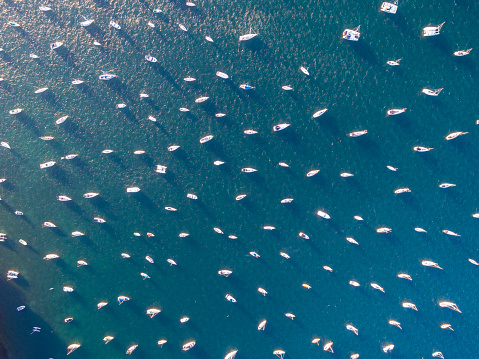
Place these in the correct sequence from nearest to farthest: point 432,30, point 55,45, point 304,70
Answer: point 432,30 → point 304,70 → point 55,45

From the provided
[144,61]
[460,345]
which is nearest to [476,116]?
[460,345]

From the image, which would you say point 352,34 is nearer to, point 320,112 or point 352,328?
point 320,112

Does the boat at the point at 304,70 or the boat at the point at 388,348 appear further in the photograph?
the boat at the point at 388,348

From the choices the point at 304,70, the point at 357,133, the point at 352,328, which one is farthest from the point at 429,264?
the point at 304,70

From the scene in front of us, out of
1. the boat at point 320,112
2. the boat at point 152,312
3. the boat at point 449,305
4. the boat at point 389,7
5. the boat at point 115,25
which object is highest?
the boat at point 115,25

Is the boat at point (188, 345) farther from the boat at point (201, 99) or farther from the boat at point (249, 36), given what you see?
the boat at point (249, 36)

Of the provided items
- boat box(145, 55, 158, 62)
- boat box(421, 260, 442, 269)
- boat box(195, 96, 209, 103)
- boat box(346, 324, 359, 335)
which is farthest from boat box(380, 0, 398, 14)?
boat box(346, 324, 359, 335)

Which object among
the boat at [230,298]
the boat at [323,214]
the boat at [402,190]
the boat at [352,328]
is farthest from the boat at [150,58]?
the boat at [352,328]

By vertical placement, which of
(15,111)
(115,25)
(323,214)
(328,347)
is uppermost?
(115,25)

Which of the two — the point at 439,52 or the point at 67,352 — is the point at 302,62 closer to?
the point at 439,52
